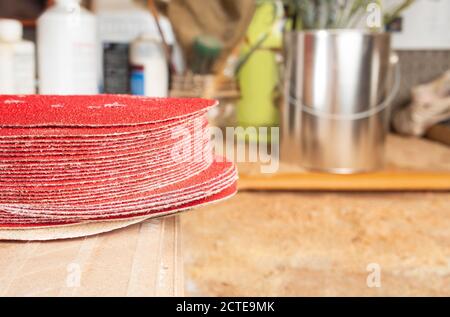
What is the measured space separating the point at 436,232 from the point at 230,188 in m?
0.41

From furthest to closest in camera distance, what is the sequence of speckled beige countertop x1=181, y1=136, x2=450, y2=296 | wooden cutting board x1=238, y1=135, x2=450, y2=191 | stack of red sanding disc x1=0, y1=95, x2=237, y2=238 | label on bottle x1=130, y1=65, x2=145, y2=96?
label on bottle x1=130, y1=65, x2=145, y2=96
wooden cutting board x1=238, y1=135, x2=450, y2=191
speckled beige countertop x1=181, y1=136, x2=450, y2=296
stack of red sanding disc x1=0, y1=95, x2=237, y2=238

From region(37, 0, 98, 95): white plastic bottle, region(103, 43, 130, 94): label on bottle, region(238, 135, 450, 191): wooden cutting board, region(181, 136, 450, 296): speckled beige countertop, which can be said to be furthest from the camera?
region(103, 43, 130, 94): label on bottle

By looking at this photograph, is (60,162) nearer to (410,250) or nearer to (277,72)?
(410,250)

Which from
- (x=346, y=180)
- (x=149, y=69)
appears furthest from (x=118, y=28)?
(x=346, y=180)

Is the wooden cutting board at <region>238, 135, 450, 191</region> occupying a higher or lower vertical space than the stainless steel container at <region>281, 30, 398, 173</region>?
lower

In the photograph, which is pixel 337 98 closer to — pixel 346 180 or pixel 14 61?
pixel 346 180

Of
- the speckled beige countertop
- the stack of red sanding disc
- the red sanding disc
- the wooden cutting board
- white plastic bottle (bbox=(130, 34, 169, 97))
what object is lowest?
the speckled beige countertop

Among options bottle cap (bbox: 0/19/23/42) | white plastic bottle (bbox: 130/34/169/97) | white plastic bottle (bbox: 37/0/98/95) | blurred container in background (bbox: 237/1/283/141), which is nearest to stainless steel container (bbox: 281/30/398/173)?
blurred container in background (bbox: 237/1/283/141)

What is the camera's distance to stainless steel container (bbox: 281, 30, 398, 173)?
103 centimetres

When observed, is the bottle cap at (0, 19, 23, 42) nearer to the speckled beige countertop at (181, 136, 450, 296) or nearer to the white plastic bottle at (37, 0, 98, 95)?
the white plastic bottle at (37, 0, 98, 95)

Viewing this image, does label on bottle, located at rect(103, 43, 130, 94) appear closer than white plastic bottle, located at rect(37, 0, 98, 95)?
No

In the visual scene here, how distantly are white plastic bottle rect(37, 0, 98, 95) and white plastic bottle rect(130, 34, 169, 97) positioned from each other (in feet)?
0.38

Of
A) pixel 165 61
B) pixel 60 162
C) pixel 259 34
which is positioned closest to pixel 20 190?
pixel 60 162

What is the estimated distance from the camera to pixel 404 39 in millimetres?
1494
